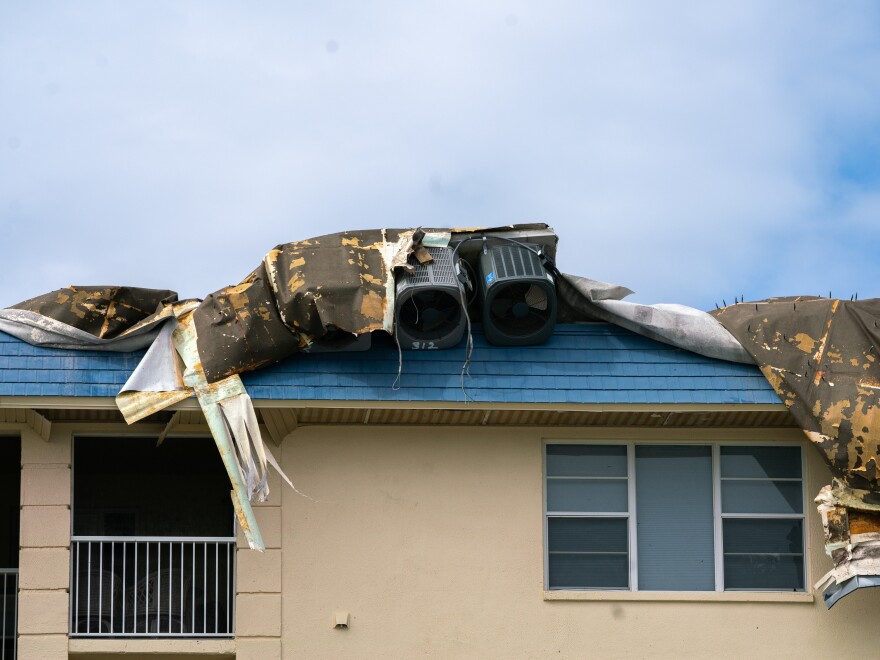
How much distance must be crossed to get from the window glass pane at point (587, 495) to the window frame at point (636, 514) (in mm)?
61

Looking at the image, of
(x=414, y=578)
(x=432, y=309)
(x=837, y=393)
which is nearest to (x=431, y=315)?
(x=432, y=309)

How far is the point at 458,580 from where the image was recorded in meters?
14.5

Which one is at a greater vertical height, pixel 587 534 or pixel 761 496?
pixel 761 496

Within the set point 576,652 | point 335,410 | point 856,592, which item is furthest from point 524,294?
point 856,592

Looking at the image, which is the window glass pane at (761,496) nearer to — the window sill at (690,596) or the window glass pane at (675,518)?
the window glass pane at (675,518)

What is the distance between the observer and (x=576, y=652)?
14.3 m

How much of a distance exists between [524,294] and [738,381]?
2.39 meters

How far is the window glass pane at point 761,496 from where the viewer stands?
1494cm

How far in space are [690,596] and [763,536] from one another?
1083 mm

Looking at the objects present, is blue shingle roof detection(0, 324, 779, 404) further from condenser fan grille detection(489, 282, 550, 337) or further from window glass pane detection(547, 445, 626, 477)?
window glass pane detection(547, 445, 626, 477)

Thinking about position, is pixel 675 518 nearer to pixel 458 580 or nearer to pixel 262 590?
pixel 458 580

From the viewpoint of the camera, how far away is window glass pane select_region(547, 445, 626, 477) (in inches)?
591

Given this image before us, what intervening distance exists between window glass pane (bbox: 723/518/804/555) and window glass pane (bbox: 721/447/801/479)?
0.50 meters

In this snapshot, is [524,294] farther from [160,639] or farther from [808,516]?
[160,639]
